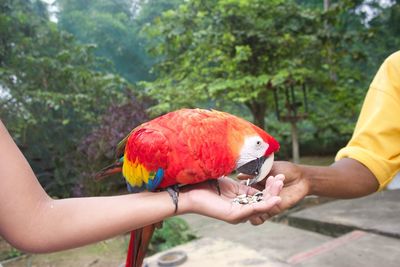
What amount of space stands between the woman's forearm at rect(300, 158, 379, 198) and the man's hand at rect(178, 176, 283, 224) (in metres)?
0.19

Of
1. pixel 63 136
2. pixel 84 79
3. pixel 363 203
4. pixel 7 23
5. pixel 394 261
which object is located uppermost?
pixel 7 23

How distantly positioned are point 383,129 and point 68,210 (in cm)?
87

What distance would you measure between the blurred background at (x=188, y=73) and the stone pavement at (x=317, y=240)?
667mm

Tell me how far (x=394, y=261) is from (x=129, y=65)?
5.61m

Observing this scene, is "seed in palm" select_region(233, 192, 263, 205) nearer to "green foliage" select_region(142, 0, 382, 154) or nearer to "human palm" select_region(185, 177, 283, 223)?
"human palm" select_region(185, 177, 283, 223)

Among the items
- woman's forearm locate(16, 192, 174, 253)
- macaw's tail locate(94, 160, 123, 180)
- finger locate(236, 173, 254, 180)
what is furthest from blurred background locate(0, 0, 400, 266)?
woman's forearm locate(16, 192, 174, 253)

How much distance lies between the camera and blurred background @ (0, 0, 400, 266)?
2916mm

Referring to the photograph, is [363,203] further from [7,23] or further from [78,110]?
[7,23]

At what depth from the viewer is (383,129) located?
99cm

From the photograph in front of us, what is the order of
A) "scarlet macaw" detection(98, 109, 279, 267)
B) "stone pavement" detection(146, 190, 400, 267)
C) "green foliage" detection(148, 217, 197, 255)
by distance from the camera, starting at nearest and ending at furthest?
"scarlet macaw" detection(98, 109, 279, 267), "stone pavement" detection(146, 190, 400, 267), "green foliage" detection(148, 217, 197, 255)

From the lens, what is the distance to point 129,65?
6469mm

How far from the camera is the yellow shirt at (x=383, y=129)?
0.99 m

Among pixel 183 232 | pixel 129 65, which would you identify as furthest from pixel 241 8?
pixel 129 65

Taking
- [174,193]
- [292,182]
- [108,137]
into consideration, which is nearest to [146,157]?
[174,193]
